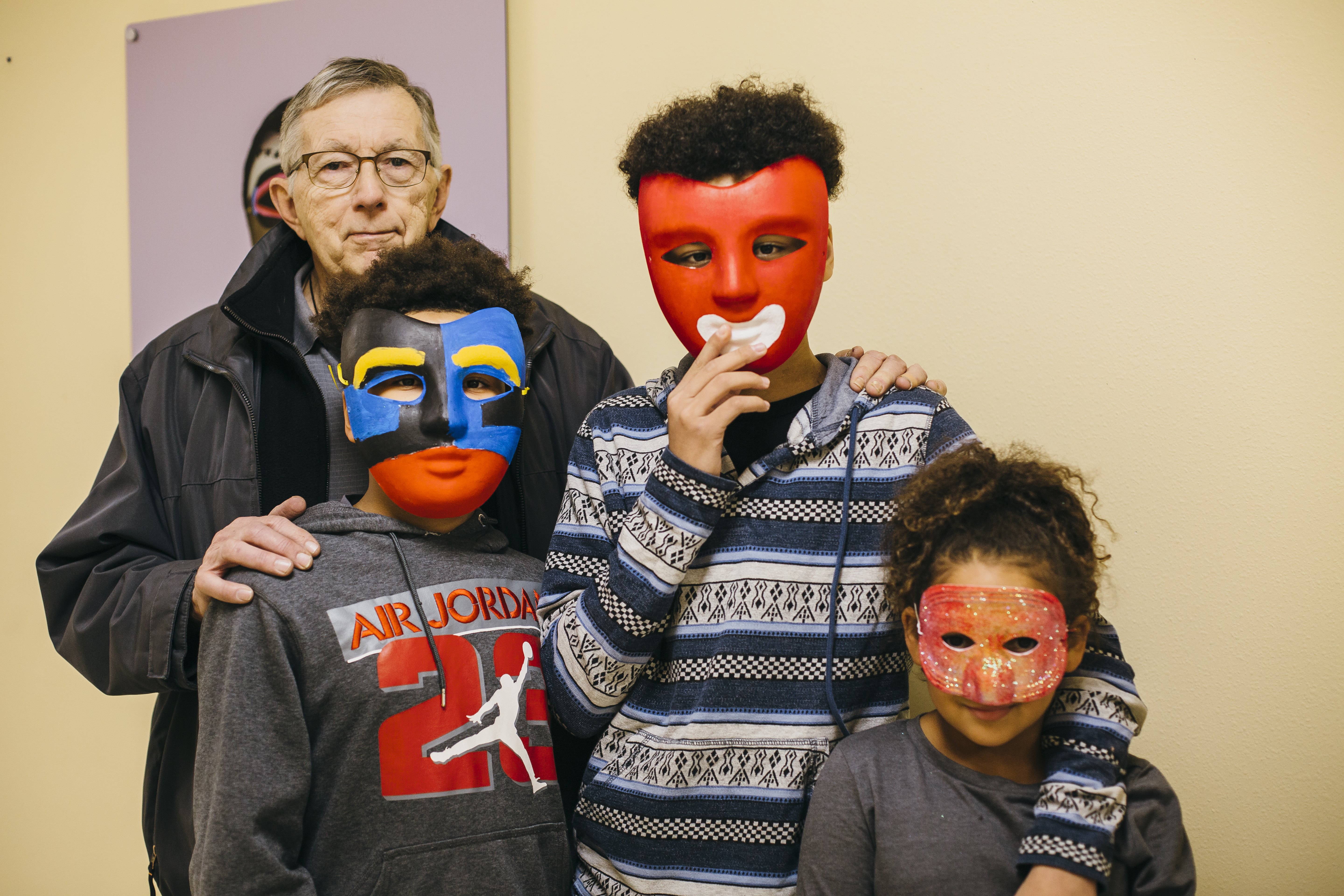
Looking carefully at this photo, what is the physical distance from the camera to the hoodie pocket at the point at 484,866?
1.13 m

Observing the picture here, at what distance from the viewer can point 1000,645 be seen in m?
1.03

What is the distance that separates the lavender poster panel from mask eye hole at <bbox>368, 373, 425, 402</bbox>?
724 mm

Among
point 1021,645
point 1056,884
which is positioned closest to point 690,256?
point 1021,645

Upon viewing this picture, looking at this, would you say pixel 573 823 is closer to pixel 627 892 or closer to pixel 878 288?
pixel 627 892

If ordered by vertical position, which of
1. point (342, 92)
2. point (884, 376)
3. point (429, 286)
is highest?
point (342, 92)

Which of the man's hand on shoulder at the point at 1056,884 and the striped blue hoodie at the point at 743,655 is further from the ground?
the striped blue hoodie at the point at 743,655

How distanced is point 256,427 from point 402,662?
1.77ft

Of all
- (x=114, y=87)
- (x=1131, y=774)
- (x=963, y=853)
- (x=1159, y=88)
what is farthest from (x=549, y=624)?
(x=114, y=87)

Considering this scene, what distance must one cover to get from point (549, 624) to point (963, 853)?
57cm

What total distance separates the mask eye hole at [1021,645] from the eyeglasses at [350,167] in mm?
1216

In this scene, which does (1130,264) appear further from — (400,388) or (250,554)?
(250,554)

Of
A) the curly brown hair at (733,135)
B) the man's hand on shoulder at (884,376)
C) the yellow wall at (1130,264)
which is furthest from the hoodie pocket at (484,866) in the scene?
the yellow wall at (1130,264)

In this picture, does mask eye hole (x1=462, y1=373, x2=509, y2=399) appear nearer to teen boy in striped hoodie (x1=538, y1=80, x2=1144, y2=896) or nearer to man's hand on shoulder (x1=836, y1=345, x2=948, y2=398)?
teen boy in striped hoodie (x1=538, y1=80, x2=1144, y2=896)

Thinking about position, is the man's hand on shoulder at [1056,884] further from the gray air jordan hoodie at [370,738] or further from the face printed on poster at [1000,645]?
the gray air jordan hoodie at [370,738]
